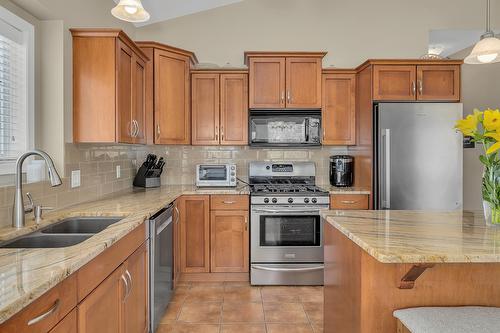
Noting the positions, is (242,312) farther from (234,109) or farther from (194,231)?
(234,109)

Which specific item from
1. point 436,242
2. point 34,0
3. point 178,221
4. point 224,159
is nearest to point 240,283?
point 178,221

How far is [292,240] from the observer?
11.3 feet

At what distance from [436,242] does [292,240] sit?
2.14 m

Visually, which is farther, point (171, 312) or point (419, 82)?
point (419, 82)

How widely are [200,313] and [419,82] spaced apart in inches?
118

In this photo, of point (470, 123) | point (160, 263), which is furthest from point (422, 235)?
point (160, 263)

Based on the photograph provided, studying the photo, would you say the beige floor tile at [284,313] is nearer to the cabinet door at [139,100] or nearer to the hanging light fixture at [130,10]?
the cabinet door at [139,100]

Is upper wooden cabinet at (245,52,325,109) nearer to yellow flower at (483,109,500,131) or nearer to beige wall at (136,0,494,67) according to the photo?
beige wall at (136,0,494,67)

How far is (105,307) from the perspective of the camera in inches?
61.1

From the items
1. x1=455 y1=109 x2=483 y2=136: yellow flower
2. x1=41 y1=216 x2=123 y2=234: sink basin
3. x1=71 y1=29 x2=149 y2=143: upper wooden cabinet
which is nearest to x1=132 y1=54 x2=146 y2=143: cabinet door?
x1=71 y1=29 x2=149 y2=143: upper wooden cabinet

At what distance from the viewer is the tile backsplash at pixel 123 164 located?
218 centimetres

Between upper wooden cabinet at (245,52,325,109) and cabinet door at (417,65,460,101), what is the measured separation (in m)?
1.01

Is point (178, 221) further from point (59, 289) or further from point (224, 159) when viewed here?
point (59, 289)

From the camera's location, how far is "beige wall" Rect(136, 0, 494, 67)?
408 cm
